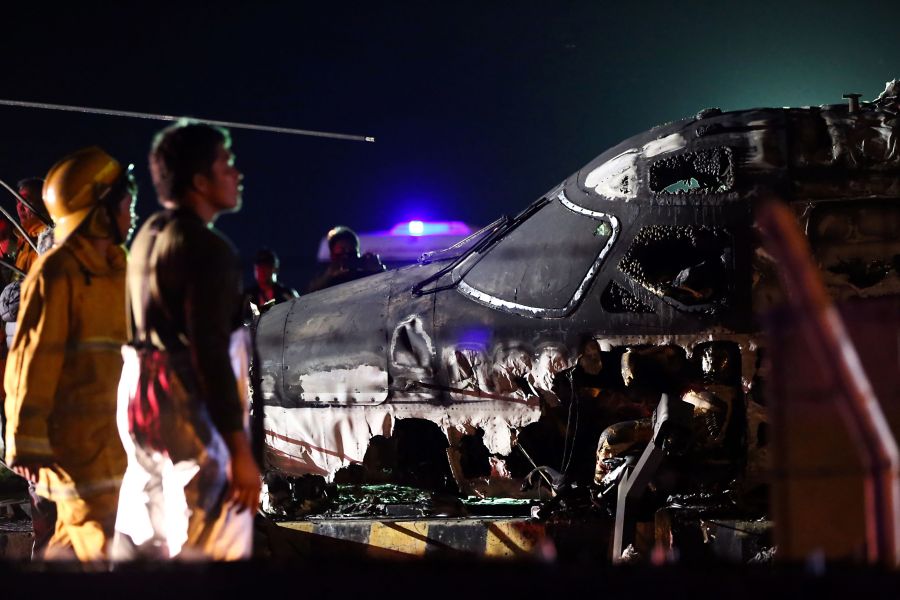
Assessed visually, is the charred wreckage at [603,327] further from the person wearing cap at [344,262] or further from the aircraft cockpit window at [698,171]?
the person wearing cap at [344,262]

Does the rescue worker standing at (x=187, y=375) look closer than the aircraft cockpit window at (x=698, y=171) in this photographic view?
Yes

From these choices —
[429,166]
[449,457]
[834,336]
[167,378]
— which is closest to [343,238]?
[449,457]

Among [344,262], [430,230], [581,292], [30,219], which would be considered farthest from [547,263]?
[430,230]

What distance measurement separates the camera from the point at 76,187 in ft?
14.8

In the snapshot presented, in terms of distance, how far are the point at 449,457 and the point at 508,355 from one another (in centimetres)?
71

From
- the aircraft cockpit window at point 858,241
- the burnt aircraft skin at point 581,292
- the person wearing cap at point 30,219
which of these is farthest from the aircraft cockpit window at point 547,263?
the person wearing cap at point 30,219

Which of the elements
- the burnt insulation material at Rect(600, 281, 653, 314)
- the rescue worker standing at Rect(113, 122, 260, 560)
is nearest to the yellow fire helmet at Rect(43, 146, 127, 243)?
the rescue worker standing at Rect(113, 122, 260, 560)

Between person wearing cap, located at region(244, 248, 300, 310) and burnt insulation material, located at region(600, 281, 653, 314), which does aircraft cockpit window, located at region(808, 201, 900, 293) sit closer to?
burnt insulation material, located at region(600, 281, 653, 314)

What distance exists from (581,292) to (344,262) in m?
3.43

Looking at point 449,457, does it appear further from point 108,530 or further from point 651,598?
point 651,598

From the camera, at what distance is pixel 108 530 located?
4.21 meters

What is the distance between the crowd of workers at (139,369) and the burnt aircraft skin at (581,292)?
234 cm

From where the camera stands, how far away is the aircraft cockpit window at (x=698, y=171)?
651cm

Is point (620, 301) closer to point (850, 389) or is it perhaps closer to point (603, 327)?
point (603, 327)
